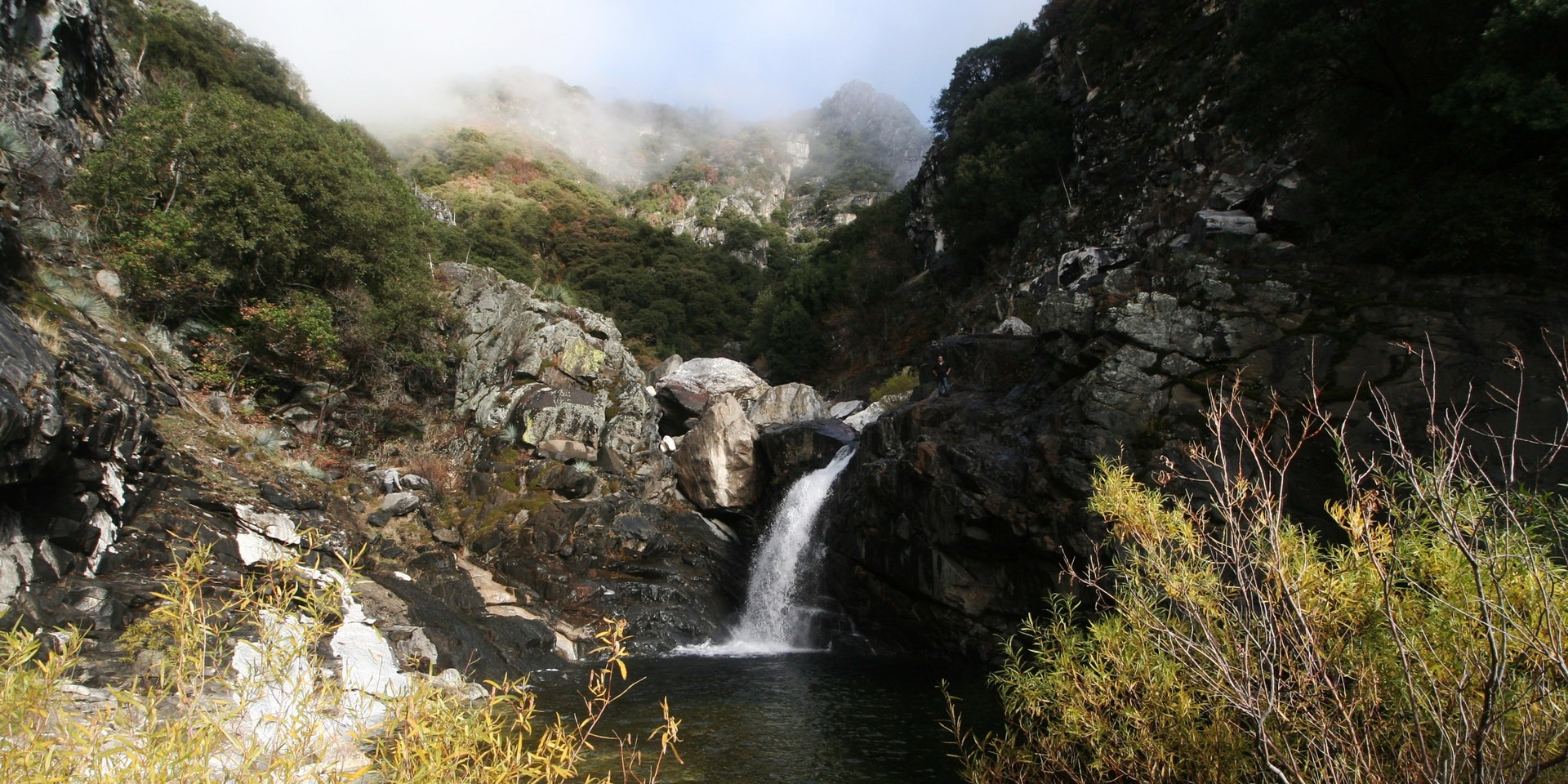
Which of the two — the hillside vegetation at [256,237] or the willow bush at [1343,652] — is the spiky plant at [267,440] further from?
the willow bush at [1343,652]

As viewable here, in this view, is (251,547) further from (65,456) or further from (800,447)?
(800,447)

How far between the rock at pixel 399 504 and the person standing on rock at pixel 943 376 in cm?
1263

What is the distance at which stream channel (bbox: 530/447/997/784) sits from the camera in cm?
809

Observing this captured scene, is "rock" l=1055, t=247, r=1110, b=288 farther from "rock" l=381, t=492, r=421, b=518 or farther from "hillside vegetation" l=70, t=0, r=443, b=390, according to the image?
"hillside vegetation" l=70, t=0, r=443, b=390

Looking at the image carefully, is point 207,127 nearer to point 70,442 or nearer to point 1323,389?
point 70,442

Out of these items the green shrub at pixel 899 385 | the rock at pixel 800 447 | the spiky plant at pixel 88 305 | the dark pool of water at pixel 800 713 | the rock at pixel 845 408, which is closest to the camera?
the dark pool of water at pixel 800 713

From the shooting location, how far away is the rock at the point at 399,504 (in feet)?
52.5

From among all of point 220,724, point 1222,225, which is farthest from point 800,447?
point 220,724

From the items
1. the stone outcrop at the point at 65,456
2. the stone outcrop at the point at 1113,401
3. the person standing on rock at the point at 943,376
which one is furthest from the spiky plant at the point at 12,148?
the person standing on rock at the point at 943,376

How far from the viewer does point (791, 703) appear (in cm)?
1074

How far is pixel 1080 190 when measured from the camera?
24375 millimetres

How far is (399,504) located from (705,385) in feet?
40.6

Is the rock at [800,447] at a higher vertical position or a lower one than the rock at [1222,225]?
lower

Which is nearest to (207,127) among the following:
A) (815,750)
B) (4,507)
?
(4,507)
